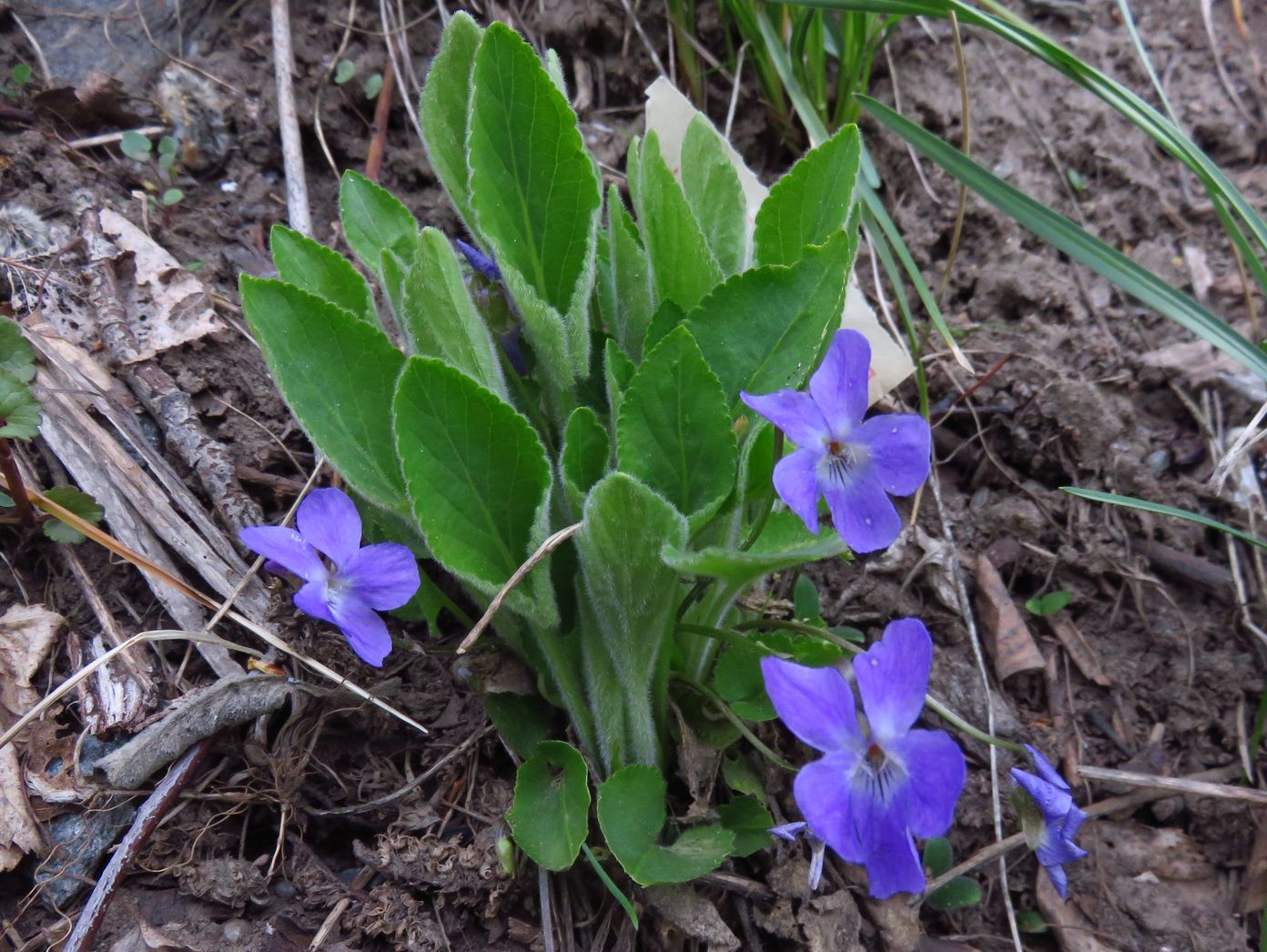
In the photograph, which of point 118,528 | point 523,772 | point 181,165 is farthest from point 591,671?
point 181,165

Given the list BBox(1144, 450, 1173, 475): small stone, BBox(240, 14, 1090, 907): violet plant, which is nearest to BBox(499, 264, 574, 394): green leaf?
Answer: BBox(240, 14, 1090, 907): violet plant

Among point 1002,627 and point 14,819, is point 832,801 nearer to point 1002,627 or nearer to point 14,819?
point 1002,627

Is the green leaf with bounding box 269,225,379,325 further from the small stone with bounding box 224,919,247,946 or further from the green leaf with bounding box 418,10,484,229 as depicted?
the small stone with bounding box 224,919,247,946

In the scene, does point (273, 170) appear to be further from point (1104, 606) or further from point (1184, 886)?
point (1184, 886)

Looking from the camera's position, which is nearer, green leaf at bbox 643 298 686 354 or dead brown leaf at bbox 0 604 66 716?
green leaf at bbox 643 298 686 354

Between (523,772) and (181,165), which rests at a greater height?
(181,165)

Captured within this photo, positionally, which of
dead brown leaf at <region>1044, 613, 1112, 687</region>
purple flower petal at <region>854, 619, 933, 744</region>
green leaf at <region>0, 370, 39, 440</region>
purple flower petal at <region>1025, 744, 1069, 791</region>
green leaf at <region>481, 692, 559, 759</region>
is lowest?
dead brown leaf at <region>1044, 613, 1112, 687</region>
